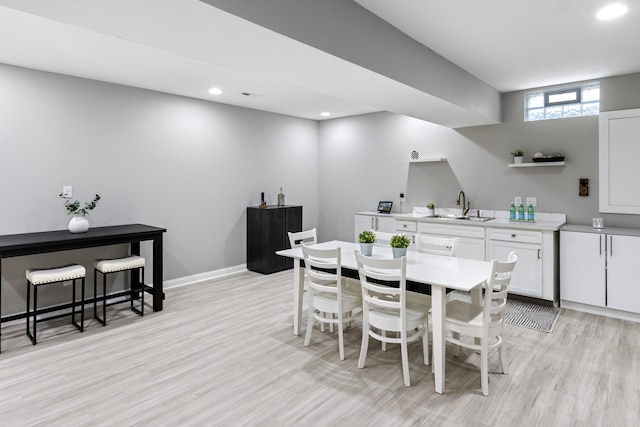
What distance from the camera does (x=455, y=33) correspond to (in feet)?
9.75

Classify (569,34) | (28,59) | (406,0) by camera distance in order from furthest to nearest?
(28,59) → (569,34) → (406,0)

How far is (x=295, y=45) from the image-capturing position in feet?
7.45

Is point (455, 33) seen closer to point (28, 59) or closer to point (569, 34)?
point (569, 34)

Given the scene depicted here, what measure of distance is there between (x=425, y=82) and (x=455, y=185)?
2.34 meters

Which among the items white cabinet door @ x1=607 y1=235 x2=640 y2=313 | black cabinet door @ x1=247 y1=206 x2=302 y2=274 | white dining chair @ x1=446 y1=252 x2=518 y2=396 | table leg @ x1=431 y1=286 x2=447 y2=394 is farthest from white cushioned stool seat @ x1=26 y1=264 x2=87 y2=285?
white cabinet door @ x1=607 y1=235 x2=640 y2=313

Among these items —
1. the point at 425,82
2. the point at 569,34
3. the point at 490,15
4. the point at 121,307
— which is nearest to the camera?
the point at 490,15

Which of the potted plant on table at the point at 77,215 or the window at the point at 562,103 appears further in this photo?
the window at the point at 562,103

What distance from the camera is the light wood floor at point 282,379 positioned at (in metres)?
2.24

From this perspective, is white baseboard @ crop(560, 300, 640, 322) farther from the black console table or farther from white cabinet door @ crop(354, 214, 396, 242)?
the black console table

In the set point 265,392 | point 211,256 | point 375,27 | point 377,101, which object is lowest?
point 265,392

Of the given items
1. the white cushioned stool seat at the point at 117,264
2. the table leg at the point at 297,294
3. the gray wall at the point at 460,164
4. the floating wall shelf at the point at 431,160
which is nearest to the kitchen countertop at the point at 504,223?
the gray wall at the point at 460,164

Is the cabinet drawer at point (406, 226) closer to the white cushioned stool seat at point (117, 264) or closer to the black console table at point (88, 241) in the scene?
A: the black console table at point (88, 241)

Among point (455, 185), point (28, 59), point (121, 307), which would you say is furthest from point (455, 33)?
point (121, 307)

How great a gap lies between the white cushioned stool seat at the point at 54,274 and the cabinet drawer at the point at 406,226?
12.4 ft
